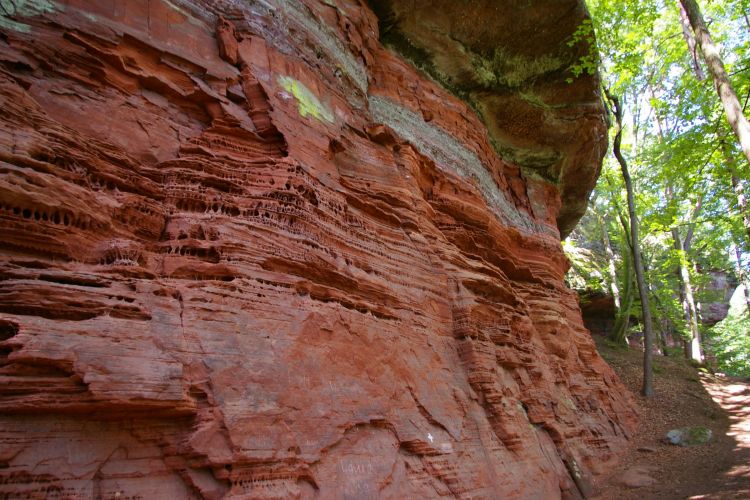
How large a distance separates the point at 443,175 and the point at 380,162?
2.48 m

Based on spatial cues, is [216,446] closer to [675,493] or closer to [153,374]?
[153,374]

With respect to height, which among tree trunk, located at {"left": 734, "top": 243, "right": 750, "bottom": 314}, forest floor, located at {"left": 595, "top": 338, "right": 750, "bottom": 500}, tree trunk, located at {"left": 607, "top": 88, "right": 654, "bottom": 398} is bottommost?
forest floor, located at {"left": 595, "top": 338, "right": 750, "bottom": 500}

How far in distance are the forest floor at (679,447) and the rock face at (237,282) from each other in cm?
155

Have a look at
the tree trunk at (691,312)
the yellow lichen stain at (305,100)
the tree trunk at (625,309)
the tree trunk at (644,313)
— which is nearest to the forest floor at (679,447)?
the tree trunk at (644,313)

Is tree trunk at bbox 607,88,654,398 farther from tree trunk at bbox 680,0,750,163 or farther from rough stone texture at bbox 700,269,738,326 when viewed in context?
rough stone texture at bbox 700,269,738,326

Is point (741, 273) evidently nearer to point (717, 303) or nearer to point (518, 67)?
point (717, 303)

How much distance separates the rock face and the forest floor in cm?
155

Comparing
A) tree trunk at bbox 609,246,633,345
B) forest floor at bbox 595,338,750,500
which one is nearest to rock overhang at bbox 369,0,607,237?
tree trunk at bbox 609,246,633,345

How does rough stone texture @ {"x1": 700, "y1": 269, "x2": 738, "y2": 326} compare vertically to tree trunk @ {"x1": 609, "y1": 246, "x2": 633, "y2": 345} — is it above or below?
above

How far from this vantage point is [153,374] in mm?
4605

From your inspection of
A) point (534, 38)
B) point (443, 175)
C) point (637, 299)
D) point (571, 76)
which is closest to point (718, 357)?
point (637, 299)

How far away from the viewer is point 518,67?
50.0ft

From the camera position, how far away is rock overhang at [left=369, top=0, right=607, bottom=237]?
527 inches

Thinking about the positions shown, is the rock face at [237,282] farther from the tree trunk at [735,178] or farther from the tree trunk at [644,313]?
the tree trunk at [735,178]
